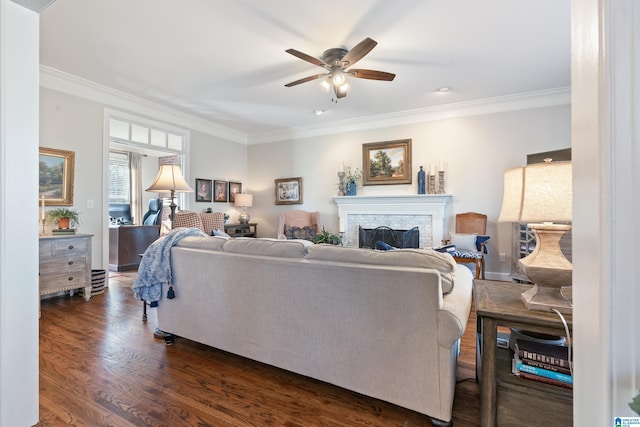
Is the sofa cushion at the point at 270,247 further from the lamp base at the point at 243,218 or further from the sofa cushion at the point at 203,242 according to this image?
the lamp base at the point at 243,218

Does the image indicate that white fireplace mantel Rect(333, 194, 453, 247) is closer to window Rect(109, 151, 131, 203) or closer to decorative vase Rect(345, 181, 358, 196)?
decorative vase Rect(345, 181, 358, 196)

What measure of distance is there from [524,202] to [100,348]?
287 centimetres

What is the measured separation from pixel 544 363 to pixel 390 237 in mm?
3742

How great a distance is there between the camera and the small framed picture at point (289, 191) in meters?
5.87

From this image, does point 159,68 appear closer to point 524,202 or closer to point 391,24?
point 391,24

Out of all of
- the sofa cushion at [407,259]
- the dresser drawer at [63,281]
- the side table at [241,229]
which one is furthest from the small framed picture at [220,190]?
the sofa cushion at [407,259]

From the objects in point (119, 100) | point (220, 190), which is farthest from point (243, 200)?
point (119, 100)

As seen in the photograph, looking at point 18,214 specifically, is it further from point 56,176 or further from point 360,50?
point 56,176

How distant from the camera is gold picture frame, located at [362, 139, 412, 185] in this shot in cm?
491

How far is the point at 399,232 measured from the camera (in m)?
4.89

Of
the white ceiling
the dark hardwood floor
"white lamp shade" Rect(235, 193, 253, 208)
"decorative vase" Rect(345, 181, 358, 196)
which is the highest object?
the white ceiling

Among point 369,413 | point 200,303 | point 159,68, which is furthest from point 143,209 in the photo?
point 369,413

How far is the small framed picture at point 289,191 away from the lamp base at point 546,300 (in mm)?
4822

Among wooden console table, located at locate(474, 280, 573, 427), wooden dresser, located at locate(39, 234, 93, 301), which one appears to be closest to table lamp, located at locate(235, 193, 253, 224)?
wooden dresser, located at locate(39, 234, 93, 301)
